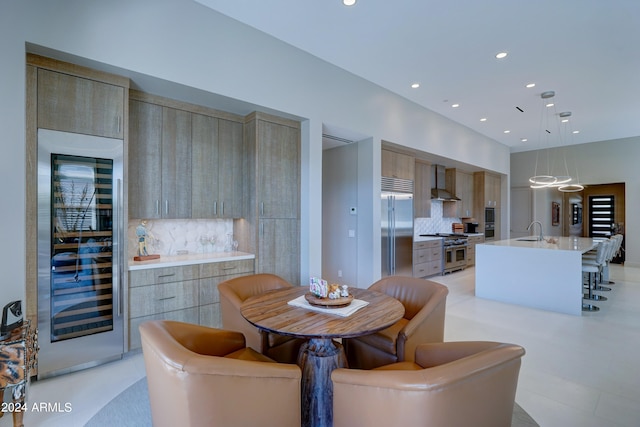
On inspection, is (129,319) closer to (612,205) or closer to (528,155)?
(528,155)

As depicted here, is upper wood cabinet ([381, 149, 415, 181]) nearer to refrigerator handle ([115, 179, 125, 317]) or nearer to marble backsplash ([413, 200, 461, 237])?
marble backsplash ([413, 200, 461, 237])

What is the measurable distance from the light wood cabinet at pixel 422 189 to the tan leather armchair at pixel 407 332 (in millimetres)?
4025

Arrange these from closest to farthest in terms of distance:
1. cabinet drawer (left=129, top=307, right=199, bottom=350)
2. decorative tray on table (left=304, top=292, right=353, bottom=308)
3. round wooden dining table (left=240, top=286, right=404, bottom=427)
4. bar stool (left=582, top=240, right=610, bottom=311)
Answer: round wooden dining table (left=240, top=286, right=404, bottom=427) → decorative tray on table (left=304, top=292, right=353, bottom=308) → cabinet drawer (left=129, top=307, right=199, bottom=350) → bar stool (left=582, top=240, right=610, bottom=311)

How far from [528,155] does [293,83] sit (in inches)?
362

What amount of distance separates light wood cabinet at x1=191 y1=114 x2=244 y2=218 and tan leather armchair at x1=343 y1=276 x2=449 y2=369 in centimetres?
219

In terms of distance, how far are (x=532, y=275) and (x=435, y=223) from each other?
3.32 metres

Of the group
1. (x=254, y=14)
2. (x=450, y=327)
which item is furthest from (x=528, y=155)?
(x=254, y=14)

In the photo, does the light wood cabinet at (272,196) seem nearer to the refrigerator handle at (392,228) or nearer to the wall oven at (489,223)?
the refrigerator handle at (392,228)

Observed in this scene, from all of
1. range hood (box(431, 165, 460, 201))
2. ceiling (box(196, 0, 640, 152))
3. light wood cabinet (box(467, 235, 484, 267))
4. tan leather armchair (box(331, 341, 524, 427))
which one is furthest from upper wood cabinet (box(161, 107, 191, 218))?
light wood cabinet (box(467, 235, 484, 267))

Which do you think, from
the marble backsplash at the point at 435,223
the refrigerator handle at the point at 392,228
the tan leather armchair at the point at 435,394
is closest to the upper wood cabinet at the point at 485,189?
the marble backsplash at the point at 435,223

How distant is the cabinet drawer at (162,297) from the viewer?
113 inches

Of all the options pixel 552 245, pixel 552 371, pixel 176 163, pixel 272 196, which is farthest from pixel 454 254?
pixel 176 163

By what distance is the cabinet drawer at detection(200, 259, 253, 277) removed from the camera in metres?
3.29

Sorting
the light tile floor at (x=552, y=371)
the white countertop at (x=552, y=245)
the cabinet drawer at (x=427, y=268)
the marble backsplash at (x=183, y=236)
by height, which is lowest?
the light tile floor at (x=552, y=371)
